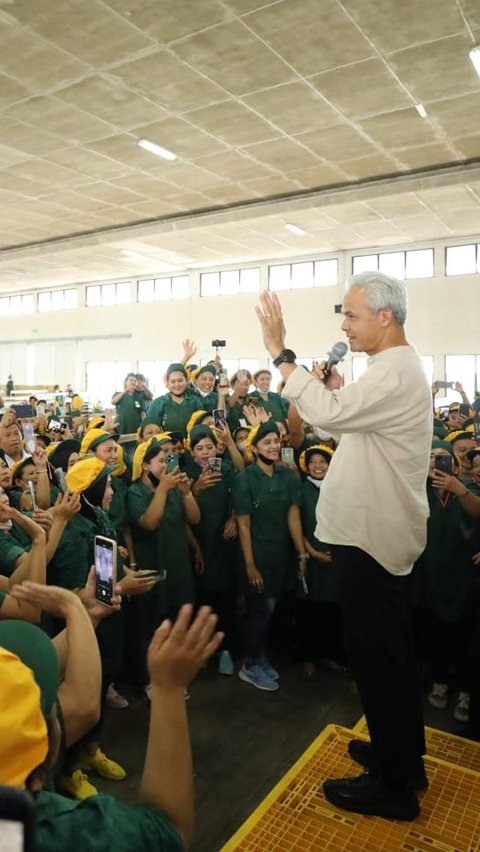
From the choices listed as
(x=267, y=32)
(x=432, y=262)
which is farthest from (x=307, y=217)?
(x=267, y=32)

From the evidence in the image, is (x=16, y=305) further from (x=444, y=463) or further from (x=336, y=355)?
(x=336, y=355)

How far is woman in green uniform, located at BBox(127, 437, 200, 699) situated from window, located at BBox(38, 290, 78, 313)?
1805 cm

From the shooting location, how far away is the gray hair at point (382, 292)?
202 cm

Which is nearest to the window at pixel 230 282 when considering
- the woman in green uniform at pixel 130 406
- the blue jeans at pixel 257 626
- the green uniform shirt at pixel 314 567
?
the woman in green uniform at pixel 130 406

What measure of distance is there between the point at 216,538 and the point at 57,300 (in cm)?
1915

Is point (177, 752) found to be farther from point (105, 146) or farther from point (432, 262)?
point (432, 262)

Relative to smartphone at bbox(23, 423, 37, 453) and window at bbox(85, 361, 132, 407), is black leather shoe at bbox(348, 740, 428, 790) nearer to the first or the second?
smartphone at bbox(23, 423, 37, 453)

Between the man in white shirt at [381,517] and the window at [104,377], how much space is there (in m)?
17.7

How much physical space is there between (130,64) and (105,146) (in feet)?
7.46

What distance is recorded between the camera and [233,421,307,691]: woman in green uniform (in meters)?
3.79

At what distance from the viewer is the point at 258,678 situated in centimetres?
372

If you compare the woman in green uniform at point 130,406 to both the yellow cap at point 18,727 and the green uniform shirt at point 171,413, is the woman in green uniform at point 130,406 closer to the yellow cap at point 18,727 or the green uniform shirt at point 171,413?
the green uniform shirt at point 171,413

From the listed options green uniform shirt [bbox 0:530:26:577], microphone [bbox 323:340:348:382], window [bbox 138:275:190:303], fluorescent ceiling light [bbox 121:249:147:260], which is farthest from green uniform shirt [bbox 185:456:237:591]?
window [bbox 138:275:190:303]

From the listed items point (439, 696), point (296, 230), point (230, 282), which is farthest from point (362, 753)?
point (230, 282)
